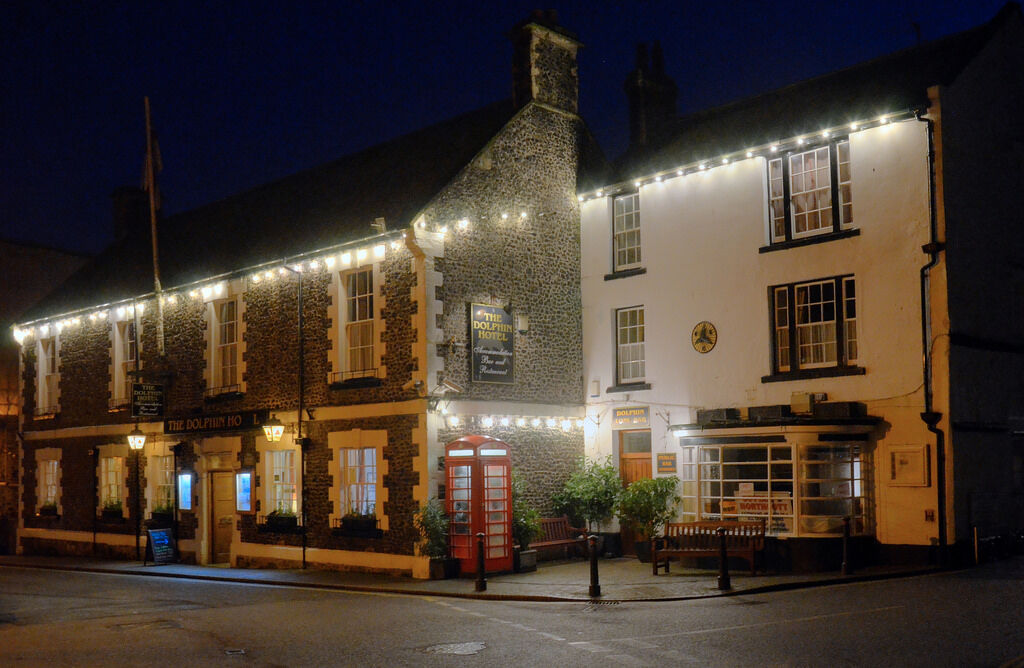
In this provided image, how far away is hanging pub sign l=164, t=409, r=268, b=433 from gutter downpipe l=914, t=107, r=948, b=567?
14020 mm

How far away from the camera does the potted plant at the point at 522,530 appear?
64.4 ft

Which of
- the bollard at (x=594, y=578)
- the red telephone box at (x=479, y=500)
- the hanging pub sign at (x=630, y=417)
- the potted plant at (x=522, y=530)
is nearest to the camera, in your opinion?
the bollard at (x=594, y=578)

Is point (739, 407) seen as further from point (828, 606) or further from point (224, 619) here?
point (224, 619)

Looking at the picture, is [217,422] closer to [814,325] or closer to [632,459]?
[632,459]

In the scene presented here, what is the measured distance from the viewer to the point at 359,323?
846 inches

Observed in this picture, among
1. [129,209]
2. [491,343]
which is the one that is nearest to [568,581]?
[491,343]

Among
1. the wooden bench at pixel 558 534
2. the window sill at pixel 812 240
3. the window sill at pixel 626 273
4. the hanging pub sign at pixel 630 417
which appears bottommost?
the wooden bench at pixel 558 534

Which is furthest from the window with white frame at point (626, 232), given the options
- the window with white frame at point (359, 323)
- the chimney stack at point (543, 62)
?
the window with white frame at point (359, 323)

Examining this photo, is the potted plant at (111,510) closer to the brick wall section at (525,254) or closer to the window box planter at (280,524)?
the window box planter at (280,524)

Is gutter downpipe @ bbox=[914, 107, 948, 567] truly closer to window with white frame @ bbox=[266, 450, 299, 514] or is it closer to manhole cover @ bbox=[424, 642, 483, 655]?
manhole cover @ bbox=[424, 642, 483, 655]

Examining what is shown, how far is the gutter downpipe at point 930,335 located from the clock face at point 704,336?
4313 millimetres

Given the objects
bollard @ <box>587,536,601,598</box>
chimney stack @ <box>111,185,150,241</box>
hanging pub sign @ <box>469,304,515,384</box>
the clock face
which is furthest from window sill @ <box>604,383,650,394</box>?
chimney stack @ <box>111,185,150,241</box>

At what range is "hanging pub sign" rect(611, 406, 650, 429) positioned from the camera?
21953mm

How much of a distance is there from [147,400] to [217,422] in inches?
83.7
